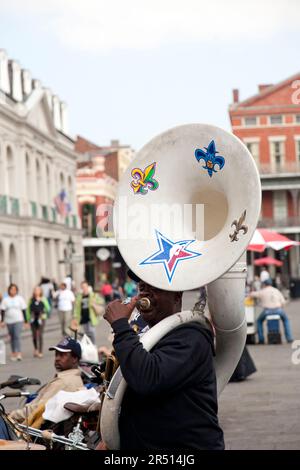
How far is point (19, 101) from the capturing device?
150ft

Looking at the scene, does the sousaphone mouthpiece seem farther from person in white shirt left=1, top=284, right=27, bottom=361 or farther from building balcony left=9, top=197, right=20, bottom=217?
building balcony left=9, top=197, right=20, bottom=217

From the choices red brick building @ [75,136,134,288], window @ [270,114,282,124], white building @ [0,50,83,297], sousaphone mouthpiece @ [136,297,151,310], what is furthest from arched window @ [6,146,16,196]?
sousaphone mouthpiece @ [136,297,151,310]

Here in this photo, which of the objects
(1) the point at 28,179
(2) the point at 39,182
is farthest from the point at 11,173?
(2) the point at 39,182

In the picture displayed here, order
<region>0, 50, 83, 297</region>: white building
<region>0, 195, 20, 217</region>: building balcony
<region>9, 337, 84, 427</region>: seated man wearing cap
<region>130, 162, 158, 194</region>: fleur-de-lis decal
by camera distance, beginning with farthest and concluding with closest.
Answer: <region>0, 50, 83, 297</region>: white building < <region>0, 195, 20, 217</region>: building balcony < <region>9, 337, 84, 427</region>: seated man wearing cap < <region>130, 162, 158, 194</region>: fleur-de-lis decal

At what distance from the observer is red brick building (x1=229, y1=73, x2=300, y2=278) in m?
62.3

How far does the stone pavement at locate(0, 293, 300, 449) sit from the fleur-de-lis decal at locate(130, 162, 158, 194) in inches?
24.8

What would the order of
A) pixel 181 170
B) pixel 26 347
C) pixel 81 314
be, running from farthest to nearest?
pixel 26 347 → pixel 81 314 → pixel 181 170

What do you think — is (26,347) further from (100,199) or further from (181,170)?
(100,199)

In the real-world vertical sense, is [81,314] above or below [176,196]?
below

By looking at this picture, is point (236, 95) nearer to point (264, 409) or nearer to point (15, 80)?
point (15, 80)

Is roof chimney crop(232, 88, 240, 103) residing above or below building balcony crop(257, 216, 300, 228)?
above

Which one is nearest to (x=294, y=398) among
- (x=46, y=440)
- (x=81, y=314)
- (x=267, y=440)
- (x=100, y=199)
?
(x=267, y=440)

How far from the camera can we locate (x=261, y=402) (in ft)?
34.9
